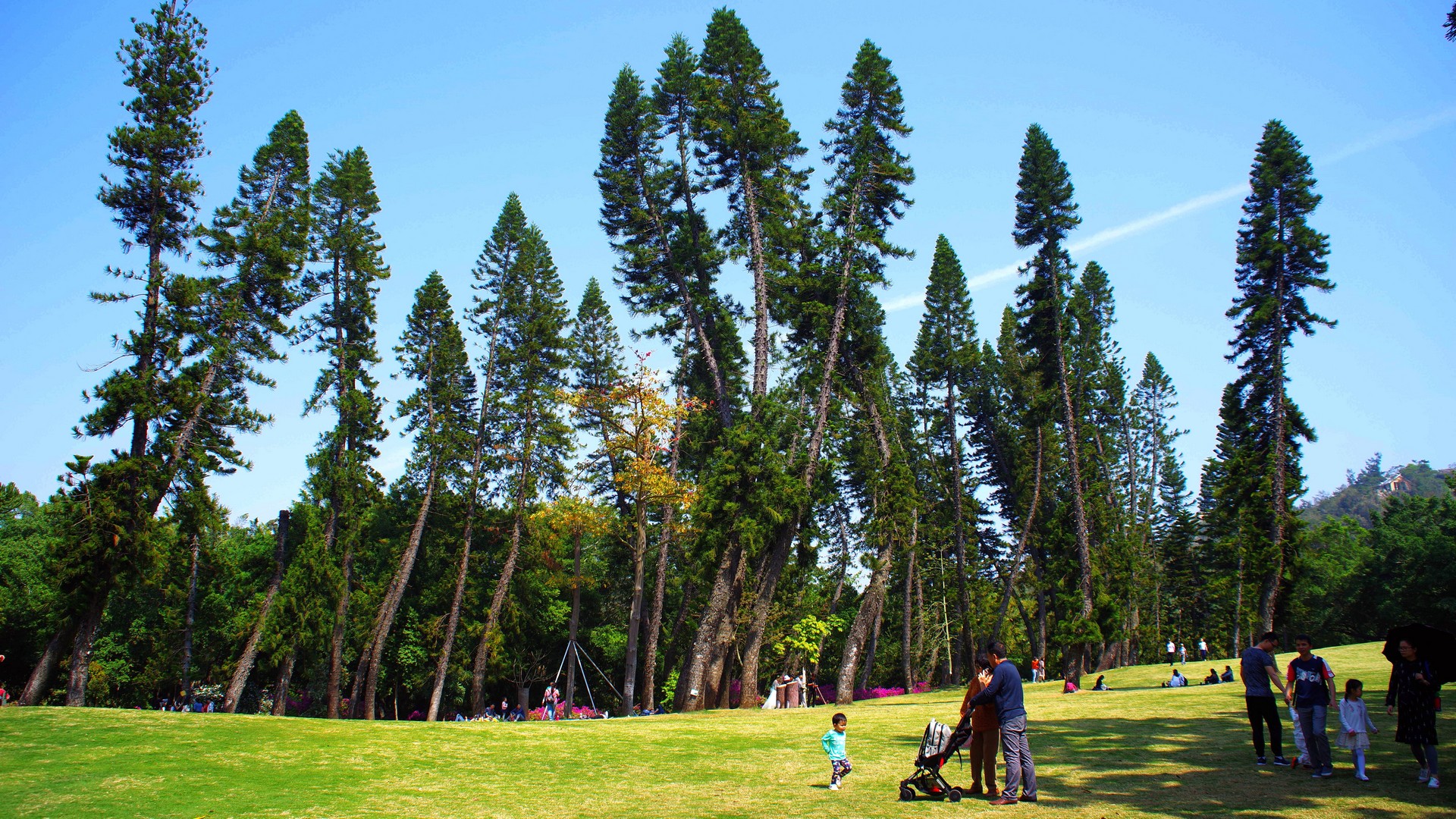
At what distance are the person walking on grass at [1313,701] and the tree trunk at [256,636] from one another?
103ft

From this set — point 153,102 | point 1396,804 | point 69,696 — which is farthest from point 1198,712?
point 153,102

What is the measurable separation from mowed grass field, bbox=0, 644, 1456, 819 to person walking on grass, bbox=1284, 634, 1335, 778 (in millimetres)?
211

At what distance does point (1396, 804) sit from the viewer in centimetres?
715

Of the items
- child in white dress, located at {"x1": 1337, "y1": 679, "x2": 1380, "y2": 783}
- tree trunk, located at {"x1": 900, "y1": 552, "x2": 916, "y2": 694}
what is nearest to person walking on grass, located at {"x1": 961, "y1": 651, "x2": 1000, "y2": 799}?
child in white dress, located at {"x1": 1337, "y1": 679, "x2": 1380, "y2": 783}

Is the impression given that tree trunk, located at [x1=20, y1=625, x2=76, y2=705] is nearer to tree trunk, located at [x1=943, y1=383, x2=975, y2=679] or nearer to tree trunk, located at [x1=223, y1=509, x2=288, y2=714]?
tree trunk, located at [x1=223, y1=509, x2=288, y2=714]

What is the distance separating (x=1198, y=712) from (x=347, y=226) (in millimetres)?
34677

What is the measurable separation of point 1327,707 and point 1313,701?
16 centimetres

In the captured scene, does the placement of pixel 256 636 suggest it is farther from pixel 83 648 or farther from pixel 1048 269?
pixel 1048 269

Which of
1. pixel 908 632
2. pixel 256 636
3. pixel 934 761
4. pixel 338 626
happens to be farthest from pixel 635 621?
pixel 934 761

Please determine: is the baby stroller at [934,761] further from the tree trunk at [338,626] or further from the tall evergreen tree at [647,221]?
the tree trunk at [338,626]

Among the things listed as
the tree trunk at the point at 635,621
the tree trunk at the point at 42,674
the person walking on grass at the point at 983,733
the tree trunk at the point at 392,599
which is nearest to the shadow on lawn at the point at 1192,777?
the person walking on grass at the point at 983,733

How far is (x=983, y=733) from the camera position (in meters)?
8.74

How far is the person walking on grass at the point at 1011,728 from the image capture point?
8133 mm

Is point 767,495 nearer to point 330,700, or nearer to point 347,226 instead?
point 330,700
